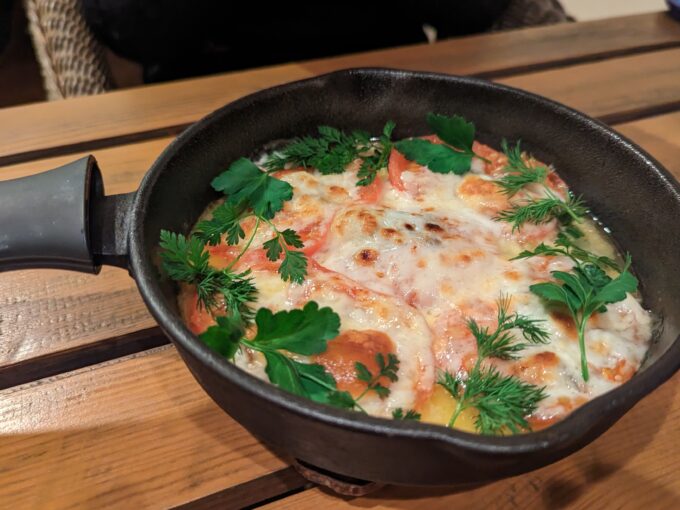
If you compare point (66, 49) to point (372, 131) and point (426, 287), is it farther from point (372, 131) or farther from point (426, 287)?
point (426, 287)

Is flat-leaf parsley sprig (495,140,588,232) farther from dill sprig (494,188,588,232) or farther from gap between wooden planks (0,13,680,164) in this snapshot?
gap between wooden planks (0,13,680,164)

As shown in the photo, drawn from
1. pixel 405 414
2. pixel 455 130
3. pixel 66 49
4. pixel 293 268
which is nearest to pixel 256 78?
pixel 66 49

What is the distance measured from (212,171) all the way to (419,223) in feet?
1.22

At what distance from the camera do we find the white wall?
383 centimetres

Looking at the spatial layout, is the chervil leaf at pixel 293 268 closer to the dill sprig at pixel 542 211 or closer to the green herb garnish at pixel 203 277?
the green herb garnish at pixel 203 277

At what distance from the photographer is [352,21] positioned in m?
2.23

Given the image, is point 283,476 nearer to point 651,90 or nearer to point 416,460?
point 416,460

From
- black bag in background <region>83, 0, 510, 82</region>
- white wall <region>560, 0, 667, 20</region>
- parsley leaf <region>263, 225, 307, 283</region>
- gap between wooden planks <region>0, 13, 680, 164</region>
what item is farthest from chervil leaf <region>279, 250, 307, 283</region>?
white wall <region>560, 0, 667, 20</region>

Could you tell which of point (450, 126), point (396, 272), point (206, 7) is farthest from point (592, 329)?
point (206, 7)

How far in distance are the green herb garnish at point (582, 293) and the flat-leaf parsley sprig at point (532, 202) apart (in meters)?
0.15

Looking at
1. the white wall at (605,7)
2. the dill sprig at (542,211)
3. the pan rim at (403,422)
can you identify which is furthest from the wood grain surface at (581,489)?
the white wall at (605,7)

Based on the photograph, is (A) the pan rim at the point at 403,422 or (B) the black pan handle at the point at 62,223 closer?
(A) the pan rim at the point at 403,422

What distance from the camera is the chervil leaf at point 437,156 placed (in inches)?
44.1

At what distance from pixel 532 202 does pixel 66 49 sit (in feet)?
5.08
